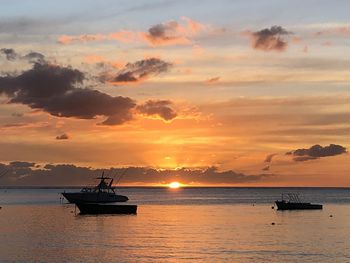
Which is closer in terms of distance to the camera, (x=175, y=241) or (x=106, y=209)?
(x=175, y=241)

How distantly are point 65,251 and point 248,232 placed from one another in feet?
145

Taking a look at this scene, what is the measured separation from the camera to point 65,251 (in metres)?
93.3

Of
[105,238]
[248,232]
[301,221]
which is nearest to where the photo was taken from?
[105,238]

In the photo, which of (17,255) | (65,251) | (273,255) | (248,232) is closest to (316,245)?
(273,255)

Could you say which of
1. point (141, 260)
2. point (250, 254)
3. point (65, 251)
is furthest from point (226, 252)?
point (65, 251)

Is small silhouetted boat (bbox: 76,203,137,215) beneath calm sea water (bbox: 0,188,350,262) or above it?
above

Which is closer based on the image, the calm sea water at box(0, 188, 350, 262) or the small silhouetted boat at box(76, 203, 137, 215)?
the calm sea water at box(0, 188, 350, 262)

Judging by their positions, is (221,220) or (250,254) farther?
(221,220)

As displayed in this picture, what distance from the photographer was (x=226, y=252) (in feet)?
301

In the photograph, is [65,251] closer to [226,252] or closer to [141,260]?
[141,260]

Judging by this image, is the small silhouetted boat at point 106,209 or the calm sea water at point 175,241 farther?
the small silhouetted boat at point 106,209

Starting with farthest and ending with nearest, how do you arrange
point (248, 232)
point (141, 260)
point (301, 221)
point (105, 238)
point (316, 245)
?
point (301, 221)
point (248, 232)
point (105, 238)
point (316, 245)
point (141, 260)

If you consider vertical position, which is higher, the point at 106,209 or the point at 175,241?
the point at 106,209

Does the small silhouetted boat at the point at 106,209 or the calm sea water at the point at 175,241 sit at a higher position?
the small silhouetted boat at the point at 106,209
